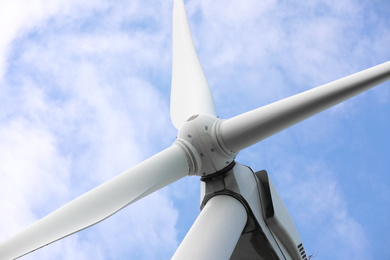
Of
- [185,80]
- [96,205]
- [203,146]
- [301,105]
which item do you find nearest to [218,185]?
[203,146]

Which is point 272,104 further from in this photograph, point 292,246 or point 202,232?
point 292,246

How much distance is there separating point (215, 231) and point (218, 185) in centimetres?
102

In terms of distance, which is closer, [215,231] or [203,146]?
[215,231]

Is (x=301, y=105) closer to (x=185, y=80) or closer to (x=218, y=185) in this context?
(x=218, y=185)

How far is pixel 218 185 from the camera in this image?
617 centimetres

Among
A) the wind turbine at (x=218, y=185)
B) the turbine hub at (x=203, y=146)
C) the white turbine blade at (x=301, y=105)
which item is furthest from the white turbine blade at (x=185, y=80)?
the white turbine blade at (x=301, y=105)

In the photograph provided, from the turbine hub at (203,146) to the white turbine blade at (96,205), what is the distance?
1.22 feet

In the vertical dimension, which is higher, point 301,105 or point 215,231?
point 301,105

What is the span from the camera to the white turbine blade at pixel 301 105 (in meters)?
5.28

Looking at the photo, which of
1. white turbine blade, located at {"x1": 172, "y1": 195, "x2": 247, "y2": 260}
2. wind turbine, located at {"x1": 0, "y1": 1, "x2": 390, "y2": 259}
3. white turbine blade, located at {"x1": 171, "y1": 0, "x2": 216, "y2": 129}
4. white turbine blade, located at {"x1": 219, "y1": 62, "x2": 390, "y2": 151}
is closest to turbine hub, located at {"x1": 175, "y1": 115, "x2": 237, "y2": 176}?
wind turbine, located at {"x1": 0, "y1": 1, "x2": 390, "y2": 259}

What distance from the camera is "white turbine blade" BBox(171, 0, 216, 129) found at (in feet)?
23.0

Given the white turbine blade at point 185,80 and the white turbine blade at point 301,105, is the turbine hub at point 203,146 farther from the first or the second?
the white turbine blade at point 185,80

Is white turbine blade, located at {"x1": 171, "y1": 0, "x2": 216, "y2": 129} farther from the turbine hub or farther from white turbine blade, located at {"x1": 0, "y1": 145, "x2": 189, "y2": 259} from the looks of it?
white turbine blade, located at {"x1": 0, "y1": 145, "x2": 189, "y2": 259}

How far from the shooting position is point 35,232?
4559 mm
